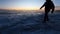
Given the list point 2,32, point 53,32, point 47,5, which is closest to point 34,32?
point 53,32

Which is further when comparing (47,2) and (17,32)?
(47,2)

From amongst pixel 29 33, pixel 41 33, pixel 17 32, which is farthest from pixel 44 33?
pixel 17 32

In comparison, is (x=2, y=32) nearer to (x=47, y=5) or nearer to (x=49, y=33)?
(x=49, y=33)

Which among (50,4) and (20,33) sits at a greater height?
(50,4)

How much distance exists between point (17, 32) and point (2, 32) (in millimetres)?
768

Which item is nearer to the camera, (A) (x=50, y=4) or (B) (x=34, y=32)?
(B) (x=34, y=32)

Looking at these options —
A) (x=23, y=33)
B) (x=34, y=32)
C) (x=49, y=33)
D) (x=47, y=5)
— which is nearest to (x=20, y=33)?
(x=23, y=33)

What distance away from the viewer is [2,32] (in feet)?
29.9

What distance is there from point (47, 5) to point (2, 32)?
13.1 feet

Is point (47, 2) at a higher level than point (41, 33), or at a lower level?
higher

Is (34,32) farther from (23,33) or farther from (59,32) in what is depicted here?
(59,32)

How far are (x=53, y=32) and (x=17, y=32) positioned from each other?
1.82 metres

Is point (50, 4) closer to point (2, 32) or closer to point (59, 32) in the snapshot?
point (59, 32)

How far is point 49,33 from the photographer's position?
873 centimetres
